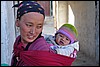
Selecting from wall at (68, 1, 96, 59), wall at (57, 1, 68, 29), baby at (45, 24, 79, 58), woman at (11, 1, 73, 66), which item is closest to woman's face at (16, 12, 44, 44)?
woman at (11, 1, 73, 66)

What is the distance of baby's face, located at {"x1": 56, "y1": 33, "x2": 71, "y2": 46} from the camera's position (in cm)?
213

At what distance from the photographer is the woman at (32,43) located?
140 centimetres

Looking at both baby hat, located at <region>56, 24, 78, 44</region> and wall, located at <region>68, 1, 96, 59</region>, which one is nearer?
baby hat, located at <region>56, 24, 78, 44</region>

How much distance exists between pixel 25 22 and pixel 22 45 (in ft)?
0.46

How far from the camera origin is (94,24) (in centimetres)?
756

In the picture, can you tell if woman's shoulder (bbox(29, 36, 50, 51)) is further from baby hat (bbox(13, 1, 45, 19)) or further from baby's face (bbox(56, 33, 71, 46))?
baby's face (bbox(56, 33, 71, 46))

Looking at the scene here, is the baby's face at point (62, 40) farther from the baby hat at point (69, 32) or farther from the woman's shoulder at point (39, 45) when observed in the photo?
the woman's shoulder at point (39, 45)

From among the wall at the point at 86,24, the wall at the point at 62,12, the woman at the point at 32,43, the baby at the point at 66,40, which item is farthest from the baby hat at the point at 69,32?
the wall at the point at 62,12

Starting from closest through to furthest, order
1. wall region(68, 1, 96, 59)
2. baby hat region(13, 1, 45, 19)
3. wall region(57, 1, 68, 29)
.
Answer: baby hat region(13, 1, 45, 19), wall region(68, 1, 96, 59), wall region(57, 1, 68, 29)

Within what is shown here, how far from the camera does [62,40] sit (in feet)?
7.08

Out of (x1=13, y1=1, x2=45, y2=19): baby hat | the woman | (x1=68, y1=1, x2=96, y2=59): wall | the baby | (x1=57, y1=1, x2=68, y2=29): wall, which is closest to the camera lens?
the woman

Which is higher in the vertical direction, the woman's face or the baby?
Answer: the woman's face

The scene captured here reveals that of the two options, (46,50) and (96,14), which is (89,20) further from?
(46,50)

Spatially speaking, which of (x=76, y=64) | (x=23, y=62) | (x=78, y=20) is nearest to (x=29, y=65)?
(x=23, y=62)
